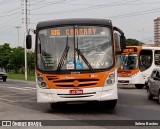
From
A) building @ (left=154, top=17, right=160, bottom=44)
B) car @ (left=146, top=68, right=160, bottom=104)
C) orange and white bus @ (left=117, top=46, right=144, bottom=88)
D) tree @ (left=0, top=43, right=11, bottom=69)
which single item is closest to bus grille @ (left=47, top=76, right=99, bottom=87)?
car @ (left=146, top=68, right=160, bottom=104)

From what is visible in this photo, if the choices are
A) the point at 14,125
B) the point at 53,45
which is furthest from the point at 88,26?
the point at 14,125

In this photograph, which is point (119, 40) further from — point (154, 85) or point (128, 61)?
point (128, 61)

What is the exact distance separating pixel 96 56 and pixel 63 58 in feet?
3.58

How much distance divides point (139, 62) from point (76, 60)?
1529cm

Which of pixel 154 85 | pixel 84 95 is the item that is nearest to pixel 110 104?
pixel 84 95

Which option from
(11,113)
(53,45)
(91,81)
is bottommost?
(11,113)

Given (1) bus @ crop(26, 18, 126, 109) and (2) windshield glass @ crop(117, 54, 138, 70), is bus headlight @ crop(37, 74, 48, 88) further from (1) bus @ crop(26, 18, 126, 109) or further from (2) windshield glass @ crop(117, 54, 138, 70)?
(2) windshield glass @ crop(117, 54, 138, 70)

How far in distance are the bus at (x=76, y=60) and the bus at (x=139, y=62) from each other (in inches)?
549

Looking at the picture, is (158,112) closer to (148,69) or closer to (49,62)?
(49,62)

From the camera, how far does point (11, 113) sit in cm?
1392

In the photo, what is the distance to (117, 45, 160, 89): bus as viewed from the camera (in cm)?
2803

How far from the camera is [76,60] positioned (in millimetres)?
13547

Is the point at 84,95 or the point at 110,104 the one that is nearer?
the point at 84,95

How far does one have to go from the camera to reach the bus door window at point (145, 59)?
2814 cm
